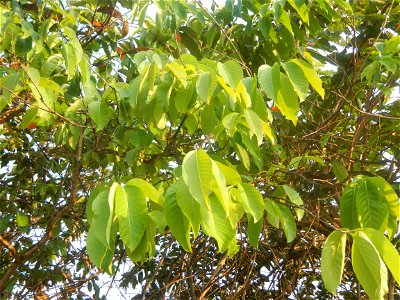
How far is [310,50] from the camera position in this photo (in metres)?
2.57

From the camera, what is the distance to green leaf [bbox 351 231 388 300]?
0.97 metres

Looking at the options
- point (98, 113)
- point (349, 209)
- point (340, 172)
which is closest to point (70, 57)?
point (98, 113)

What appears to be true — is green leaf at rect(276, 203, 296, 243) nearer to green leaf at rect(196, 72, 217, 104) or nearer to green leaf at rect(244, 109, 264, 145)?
green leaf at rect(244, 109, 264, 145)

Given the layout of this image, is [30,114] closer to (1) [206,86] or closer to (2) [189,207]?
(1) [206,86]

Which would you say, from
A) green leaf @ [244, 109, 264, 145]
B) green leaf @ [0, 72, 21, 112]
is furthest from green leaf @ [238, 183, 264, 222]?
green leaf @ [0, 72, 21, 112]

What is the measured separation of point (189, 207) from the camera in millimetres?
984

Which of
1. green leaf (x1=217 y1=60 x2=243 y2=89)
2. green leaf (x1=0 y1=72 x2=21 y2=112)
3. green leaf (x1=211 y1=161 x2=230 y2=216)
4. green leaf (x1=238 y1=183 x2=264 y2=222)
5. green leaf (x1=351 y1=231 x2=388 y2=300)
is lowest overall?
green leaf (x1=351 y1=231 x2=388 y2=300)

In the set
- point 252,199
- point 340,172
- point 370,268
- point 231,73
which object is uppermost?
point 340,172

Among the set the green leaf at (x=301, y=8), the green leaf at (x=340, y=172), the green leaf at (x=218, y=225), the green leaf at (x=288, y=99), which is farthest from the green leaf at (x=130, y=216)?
the green leaf at (x=340, y=172)

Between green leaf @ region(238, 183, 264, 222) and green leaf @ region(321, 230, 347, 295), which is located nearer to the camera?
green leaf @ region(321, 230, 347, 295)

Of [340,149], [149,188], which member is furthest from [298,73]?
[340,149]

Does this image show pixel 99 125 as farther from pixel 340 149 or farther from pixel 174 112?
pixel 340 149

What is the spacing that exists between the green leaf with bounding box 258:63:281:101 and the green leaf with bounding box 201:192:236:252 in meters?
0.36

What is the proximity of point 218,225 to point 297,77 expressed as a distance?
0.51m
